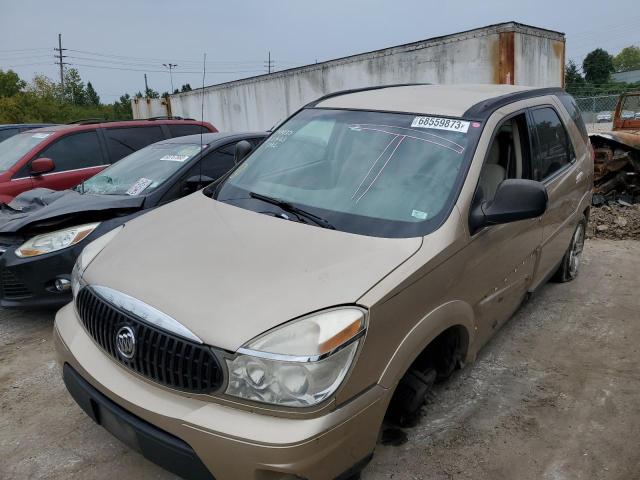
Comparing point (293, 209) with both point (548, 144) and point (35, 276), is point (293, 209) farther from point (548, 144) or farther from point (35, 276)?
point (35, 276)

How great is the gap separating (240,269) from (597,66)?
78.1 m

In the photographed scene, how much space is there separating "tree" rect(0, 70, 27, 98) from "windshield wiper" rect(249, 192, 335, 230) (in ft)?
142

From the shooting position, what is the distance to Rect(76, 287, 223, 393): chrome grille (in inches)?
74.1

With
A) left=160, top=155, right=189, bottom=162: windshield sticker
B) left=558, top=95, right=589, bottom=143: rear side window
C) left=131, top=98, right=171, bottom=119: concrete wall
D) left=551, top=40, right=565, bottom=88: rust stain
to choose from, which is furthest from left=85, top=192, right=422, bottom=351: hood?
left=131, top=98, right=171, bottom=119: concrete wall

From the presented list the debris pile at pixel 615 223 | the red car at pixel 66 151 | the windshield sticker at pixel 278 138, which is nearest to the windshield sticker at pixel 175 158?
the windshield sticker at pixel 278 138

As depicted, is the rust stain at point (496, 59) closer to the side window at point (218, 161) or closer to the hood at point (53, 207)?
the side window at point (218, 161)

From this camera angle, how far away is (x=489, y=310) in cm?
290

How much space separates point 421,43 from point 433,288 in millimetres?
8325

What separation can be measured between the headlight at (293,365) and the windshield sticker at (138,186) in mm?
3039

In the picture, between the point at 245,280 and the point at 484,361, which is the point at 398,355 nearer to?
the point at 245,280

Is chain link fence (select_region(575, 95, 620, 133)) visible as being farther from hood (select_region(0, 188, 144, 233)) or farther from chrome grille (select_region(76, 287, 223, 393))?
chrome grille (select_region(76, 287, 223, 393))

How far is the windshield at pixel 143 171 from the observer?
458 cm

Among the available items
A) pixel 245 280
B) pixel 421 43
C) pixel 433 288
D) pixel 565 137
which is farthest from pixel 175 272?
pixel 421 43

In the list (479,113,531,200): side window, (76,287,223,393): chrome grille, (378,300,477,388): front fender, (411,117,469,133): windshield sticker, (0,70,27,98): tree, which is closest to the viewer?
(76,287,223,393): chrome grille
